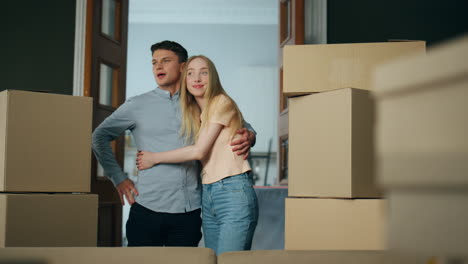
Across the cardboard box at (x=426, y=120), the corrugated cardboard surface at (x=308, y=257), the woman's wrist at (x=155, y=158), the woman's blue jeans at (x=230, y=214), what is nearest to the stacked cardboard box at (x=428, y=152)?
the cardboard box at (x=426, y=120)

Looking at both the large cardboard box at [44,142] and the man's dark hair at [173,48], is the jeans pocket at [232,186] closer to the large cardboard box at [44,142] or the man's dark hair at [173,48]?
the large cardboard box at [44,142]

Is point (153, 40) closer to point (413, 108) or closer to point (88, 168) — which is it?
point (88, 168)

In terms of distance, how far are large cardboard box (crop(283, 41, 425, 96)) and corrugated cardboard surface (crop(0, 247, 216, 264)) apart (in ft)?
2.48

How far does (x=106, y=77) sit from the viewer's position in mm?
3557

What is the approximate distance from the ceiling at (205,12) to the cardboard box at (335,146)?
5699 mm

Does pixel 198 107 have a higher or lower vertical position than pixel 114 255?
higher

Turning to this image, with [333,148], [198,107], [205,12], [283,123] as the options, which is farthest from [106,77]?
[205,12]

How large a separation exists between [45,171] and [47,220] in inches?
6.7

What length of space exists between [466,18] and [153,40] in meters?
4.76

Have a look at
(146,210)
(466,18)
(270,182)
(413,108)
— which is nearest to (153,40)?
(270,182)

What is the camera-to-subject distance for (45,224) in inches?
74.3

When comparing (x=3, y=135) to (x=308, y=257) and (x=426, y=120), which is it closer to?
(x=308, y=257)

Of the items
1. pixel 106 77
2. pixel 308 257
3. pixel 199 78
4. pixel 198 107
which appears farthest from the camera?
pixel 106 77

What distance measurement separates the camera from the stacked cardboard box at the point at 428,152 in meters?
0.43
